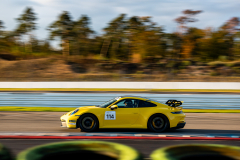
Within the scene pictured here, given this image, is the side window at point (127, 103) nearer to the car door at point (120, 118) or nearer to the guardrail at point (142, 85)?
the car door at point (120, 118)

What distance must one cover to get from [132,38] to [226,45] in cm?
1977

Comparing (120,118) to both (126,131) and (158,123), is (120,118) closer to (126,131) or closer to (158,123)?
(126,131)

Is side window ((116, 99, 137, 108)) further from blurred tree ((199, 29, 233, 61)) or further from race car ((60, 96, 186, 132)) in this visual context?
blurred tree ((199, 29, 233, 61))

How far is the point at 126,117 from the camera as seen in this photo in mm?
7539

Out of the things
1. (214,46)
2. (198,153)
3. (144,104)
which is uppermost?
(214,46)

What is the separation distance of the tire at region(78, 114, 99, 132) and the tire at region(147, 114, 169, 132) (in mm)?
1547

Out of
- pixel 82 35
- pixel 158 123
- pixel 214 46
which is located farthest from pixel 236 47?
pixel 158 123

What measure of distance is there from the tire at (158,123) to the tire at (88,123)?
1547mm

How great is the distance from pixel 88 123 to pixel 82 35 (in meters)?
52.5

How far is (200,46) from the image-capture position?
55562mm

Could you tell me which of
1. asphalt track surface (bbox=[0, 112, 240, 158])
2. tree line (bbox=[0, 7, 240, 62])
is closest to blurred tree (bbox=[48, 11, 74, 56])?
tree line (bbox=[0, 7, 240, 62])

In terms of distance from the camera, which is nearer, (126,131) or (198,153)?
(198,153)

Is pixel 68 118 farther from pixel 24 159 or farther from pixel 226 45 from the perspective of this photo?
pixel 226 45

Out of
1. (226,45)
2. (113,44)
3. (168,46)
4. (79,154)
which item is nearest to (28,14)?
(113,44)
